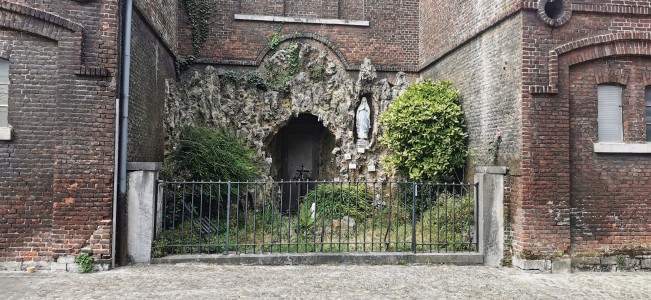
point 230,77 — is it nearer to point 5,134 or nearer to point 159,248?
point 159,248

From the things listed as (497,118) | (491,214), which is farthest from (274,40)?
(491,214)

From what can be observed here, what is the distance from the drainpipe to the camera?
742 cm

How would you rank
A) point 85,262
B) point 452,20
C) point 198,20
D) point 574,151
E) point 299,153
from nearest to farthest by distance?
1. point 85,262
2. point 574,151
3. point 452,20
4. point 198,20
5. point 299,153

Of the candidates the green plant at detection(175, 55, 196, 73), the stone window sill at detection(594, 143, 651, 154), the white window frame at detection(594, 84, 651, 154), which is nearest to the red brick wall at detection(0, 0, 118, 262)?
the green plant at detection(175, 55, 196, 73)

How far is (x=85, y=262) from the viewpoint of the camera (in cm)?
704

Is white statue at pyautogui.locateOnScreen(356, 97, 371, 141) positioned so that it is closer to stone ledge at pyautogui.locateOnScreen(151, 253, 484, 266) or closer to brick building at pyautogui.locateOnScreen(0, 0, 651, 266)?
brick building at pyautogui.locateOnScreen(0, 0, 651, 266)

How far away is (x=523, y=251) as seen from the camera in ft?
25.1

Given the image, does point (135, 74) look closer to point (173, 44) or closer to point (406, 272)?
point (173, 44)

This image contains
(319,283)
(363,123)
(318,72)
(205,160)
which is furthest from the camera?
(318,72)

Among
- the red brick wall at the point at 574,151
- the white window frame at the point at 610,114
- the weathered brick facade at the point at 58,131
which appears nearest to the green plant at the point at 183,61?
the weathered brick facade at the point at 58,131

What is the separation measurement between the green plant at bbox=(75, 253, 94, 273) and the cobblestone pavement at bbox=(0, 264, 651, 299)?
0.15m

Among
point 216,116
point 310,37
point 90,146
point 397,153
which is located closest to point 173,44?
point 216,116

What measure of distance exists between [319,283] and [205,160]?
15.9 ft

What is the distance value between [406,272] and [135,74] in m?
6.28
